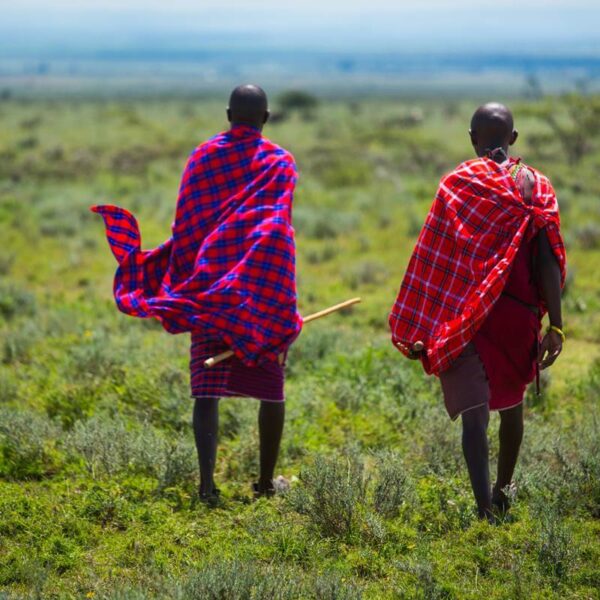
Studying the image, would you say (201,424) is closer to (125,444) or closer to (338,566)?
(125,444)

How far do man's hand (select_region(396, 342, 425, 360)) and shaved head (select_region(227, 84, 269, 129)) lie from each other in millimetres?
1350

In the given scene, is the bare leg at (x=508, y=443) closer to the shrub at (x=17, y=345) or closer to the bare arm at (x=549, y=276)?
the bare arm at (x=549, y=276)

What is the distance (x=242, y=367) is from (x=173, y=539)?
0.92 m

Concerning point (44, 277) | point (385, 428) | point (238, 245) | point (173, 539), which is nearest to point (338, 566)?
point (173, 539)

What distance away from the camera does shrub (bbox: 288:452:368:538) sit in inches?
168

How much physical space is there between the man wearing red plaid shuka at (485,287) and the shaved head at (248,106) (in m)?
1.08

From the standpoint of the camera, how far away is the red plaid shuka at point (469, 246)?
4098 mm

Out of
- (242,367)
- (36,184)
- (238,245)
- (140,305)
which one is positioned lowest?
(36,184)

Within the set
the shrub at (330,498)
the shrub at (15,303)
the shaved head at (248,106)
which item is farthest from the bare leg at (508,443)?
the shrub at (15,303)

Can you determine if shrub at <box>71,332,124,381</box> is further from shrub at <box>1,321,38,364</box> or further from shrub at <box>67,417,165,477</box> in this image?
shrub at <box>67,417,165,477</box>

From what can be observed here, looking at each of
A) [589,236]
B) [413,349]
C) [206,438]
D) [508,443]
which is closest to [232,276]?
[206,438]

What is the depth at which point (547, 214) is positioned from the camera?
410 centimetres

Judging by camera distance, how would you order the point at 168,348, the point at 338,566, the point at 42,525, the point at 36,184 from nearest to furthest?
the point at 338,566 → the point at 42,525 → the point at 168,348 → the point at 36,184

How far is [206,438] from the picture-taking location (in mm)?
4770
